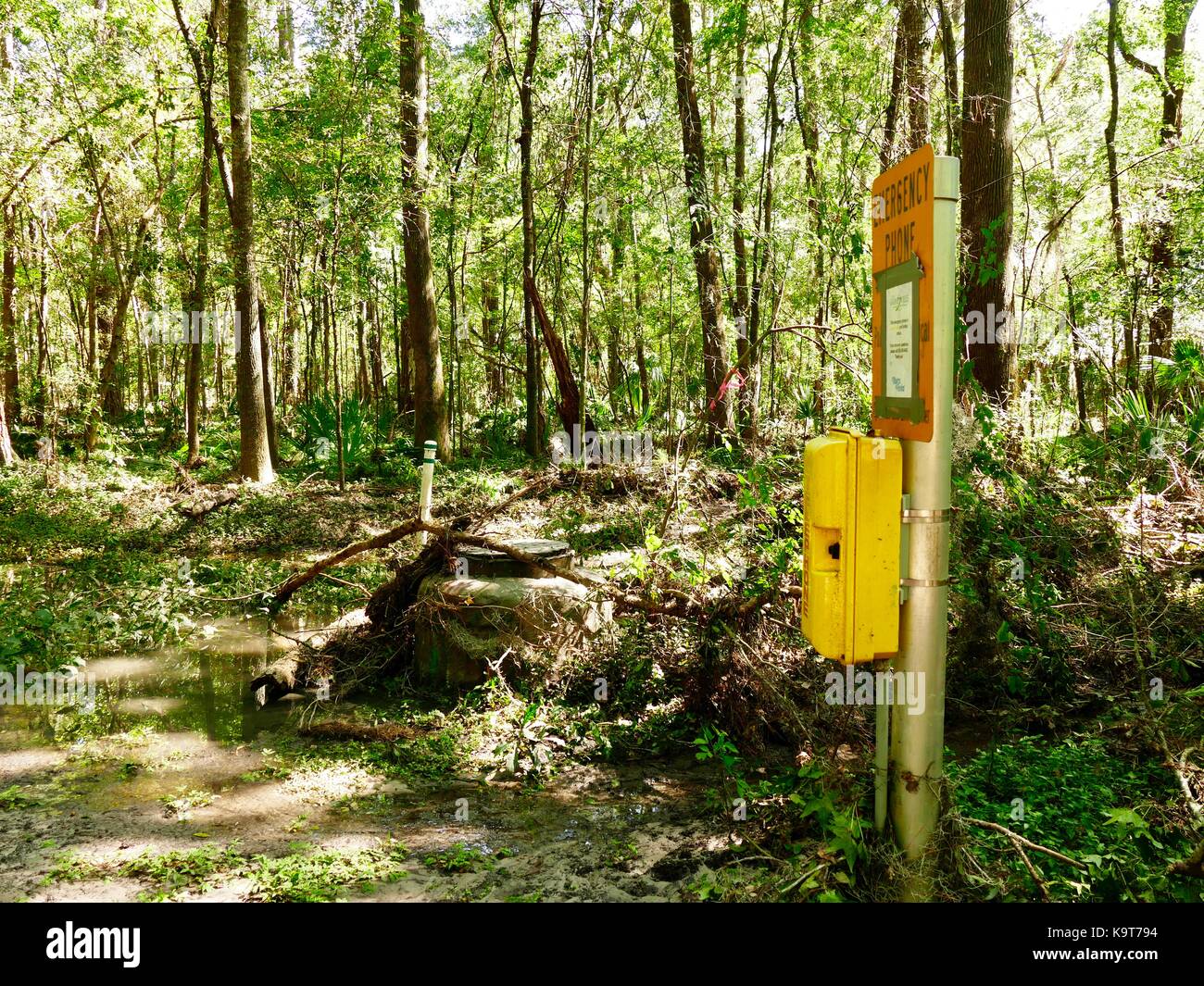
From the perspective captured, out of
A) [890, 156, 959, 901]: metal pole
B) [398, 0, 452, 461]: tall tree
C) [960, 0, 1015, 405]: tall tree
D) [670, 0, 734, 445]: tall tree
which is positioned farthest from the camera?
[398, 0, 452, 461]: tall tree

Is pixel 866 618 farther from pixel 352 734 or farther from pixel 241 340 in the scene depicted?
pixel 241 340

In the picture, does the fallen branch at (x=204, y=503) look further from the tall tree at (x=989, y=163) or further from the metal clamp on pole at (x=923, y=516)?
the metal clamp on pole at (x=923, y=516)

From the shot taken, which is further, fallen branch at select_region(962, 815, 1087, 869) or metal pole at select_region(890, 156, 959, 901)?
fallen branch at select_region(962, 815, 1087, 869)

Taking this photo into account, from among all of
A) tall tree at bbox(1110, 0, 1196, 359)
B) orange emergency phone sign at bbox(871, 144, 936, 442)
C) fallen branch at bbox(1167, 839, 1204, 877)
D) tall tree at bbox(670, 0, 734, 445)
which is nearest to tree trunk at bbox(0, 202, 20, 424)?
tall tree at bbox(670, 0, 734, 445)

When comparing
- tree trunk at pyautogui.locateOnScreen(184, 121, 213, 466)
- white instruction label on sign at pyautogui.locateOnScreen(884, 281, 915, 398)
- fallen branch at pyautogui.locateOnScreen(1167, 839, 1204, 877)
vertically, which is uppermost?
tree trunk at pyautogui.locateOnScreen(184, 121, 213, 466)

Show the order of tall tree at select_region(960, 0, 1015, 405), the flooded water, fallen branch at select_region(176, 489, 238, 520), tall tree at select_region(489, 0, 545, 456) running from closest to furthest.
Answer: the flooded water, tall tree at select_region(960, 0, 1015, 405), fallen branch at select_region(176, 489, 238, 520), tall tree at select_region(489, 0, 545, 456)

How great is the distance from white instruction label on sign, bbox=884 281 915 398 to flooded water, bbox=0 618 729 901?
217cm

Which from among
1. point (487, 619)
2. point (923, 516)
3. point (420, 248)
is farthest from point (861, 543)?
point (420, 248)

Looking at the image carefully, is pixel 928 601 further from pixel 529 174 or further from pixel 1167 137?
pixel 1167 137

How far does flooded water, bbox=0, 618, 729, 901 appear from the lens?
3.58m

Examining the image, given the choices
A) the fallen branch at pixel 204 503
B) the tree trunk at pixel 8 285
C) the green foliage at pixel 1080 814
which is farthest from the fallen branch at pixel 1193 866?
the tree trunk at pixel 8 285

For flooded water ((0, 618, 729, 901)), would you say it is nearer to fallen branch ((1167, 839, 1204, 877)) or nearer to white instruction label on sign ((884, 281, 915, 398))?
fallen branch ((1167, 839, 1204, 877))

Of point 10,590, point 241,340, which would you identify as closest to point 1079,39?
point 241,340

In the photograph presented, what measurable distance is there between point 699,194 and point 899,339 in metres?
11.3
